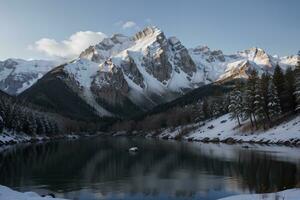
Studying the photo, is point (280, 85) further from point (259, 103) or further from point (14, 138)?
point (14, 138)

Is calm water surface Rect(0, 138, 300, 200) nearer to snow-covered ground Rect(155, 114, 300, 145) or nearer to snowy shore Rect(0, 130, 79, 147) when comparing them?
snow-covered ground Rect(155, 114, 300, 145)

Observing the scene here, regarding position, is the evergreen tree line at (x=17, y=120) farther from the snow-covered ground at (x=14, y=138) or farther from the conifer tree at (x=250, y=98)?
the conifer tree at (x=250, y=98)

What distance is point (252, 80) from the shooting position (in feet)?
415

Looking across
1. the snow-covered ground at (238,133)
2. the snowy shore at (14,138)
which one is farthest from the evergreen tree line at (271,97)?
the snowy shore at (14,138)

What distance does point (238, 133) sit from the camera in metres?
133

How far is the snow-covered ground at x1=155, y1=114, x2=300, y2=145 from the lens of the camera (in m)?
102

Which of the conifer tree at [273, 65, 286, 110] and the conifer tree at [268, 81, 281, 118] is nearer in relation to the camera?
the conifer tree at [268, 81, 281, 118]

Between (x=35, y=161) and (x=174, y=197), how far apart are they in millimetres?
45365

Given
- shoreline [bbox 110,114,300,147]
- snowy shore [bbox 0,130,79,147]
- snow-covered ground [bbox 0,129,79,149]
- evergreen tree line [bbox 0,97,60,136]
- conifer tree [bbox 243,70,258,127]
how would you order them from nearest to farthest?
shoreline [bbox 110,114,300,147] → conifer tree [bbox 243,70,258,127] → snow-covered ground [bbox 0,129,79,149] → snowy shore [bbox 0,130,79,147] → evergreen tree line [bbox 0,97,60,136]

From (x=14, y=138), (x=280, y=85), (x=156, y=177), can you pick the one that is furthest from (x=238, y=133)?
(x=156, y=177)

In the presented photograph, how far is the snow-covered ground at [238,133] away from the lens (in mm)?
101500

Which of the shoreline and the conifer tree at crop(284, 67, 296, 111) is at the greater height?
the conifer tree at crop(284, 67, 296, 111)

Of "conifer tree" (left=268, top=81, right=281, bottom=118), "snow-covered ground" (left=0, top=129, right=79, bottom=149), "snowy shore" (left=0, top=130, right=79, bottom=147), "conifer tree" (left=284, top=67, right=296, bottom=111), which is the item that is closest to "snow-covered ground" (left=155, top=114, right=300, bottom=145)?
"conifer tree" (left=268, top=81, right=281, bottom=118)

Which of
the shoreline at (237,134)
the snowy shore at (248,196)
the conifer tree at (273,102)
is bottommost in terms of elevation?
the snowy shore at (248,196)
